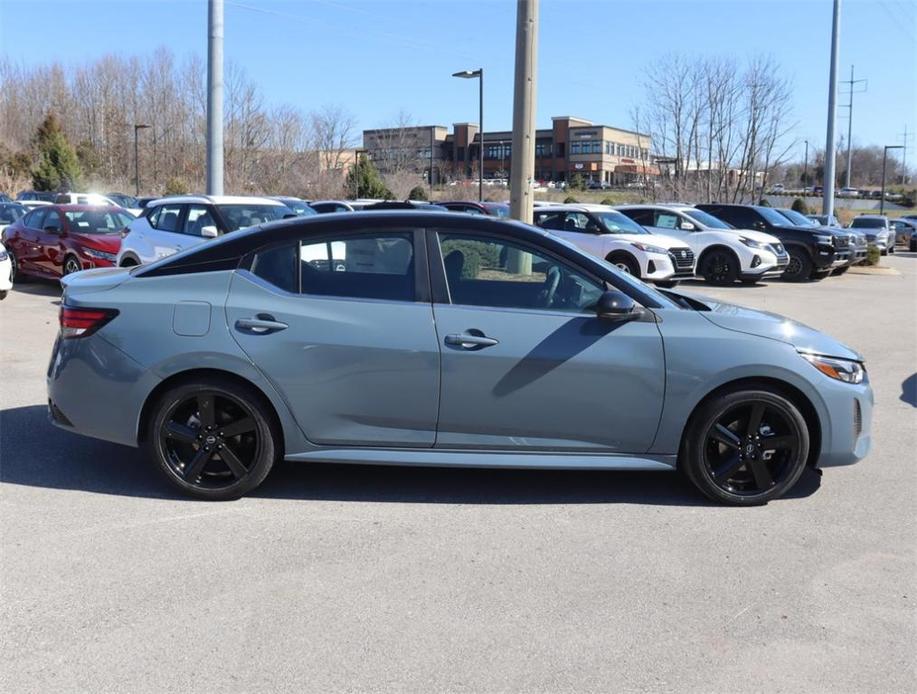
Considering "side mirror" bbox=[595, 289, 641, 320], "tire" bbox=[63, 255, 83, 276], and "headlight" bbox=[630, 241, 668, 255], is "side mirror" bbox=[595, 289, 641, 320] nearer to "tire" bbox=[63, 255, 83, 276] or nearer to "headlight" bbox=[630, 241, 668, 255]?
"tire" bbox=[63, 255, 83, 276]

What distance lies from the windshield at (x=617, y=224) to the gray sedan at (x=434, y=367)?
1324 centimetres

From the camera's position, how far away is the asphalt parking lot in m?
3.32

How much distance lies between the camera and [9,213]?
21016mm

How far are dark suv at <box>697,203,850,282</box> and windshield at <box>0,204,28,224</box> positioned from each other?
16740mm

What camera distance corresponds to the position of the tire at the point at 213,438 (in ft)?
16.1

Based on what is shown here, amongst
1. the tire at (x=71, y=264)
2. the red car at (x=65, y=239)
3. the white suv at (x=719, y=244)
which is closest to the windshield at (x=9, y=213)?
the red car at (x=65, y=239)

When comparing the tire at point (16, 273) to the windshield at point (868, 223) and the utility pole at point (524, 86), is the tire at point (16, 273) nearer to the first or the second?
the utility pole at point (524, 86)

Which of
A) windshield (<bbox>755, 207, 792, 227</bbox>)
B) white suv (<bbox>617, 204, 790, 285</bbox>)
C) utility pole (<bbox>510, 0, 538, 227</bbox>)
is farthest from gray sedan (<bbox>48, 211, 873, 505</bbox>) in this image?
windshield (<bbox>755, 207, 792, 227</bbox>)

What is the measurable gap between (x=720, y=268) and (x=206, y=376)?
1659 cm

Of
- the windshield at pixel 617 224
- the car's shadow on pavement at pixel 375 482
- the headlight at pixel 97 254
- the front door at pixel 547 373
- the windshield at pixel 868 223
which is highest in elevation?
the windshield at pixel 868 223

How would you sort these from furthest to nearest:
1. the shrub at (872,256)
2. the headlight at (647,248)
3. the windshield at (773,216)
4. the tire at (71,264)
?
the shrub at (872,256) → the windshield at (773,216) → the headlight at (647,248) → the tire at (71,264)

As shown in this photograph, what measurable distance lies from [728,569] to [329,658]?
197cm

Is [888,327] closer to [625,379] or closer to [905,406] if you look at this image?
[905,406]

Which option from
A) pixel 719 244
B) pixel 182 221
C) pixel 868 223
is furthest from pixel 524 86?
pixel 868 223
